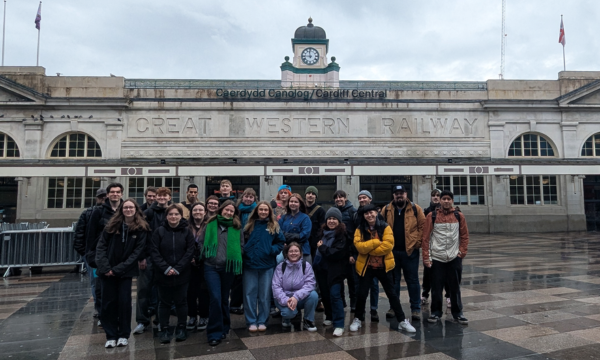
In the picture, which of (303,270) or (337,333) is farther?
(303,270)

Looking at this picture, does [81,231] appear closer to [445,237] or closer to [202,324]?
[202,324]

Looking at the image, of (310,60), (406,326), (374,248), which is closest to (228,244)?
(374,248)

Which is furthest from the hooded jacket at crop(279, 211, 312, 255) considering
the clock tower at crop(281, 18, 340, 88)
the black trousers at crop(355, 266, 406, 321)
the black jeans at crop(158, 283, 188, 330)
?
the clock tower at crop(281, 18, 340, 88)

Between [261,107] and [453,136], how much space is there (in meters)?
12.1

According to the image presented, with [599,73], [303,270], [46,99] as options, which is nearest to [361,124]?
[599,73]

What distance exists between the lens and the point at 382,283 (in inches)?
231

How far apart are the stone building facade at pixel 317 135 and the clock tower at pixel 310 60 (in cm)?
1048

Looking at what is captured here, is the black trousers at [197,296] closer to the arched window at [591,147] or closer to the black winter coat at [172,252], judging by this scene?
the black winter coat at [172,252]

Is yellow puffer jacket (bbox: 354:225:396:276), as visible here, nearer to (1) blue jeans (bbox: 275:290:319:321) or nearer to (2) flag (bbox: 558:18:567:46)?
(1) blue jeans (bbox: 275:290:319:321)

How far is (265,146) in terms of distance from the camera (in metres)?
24.8

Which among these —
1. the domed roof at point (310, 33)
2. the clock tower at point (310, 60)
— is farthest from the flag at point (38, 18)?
the domed roof at point (310, 33)

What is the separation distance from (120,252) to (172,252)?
0.63 metres

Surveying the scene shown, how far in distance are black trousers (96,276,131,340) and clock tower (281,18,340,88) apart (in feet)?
103

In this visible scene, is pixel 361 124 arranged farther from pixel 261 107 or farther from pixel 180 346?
pixel 180 346
